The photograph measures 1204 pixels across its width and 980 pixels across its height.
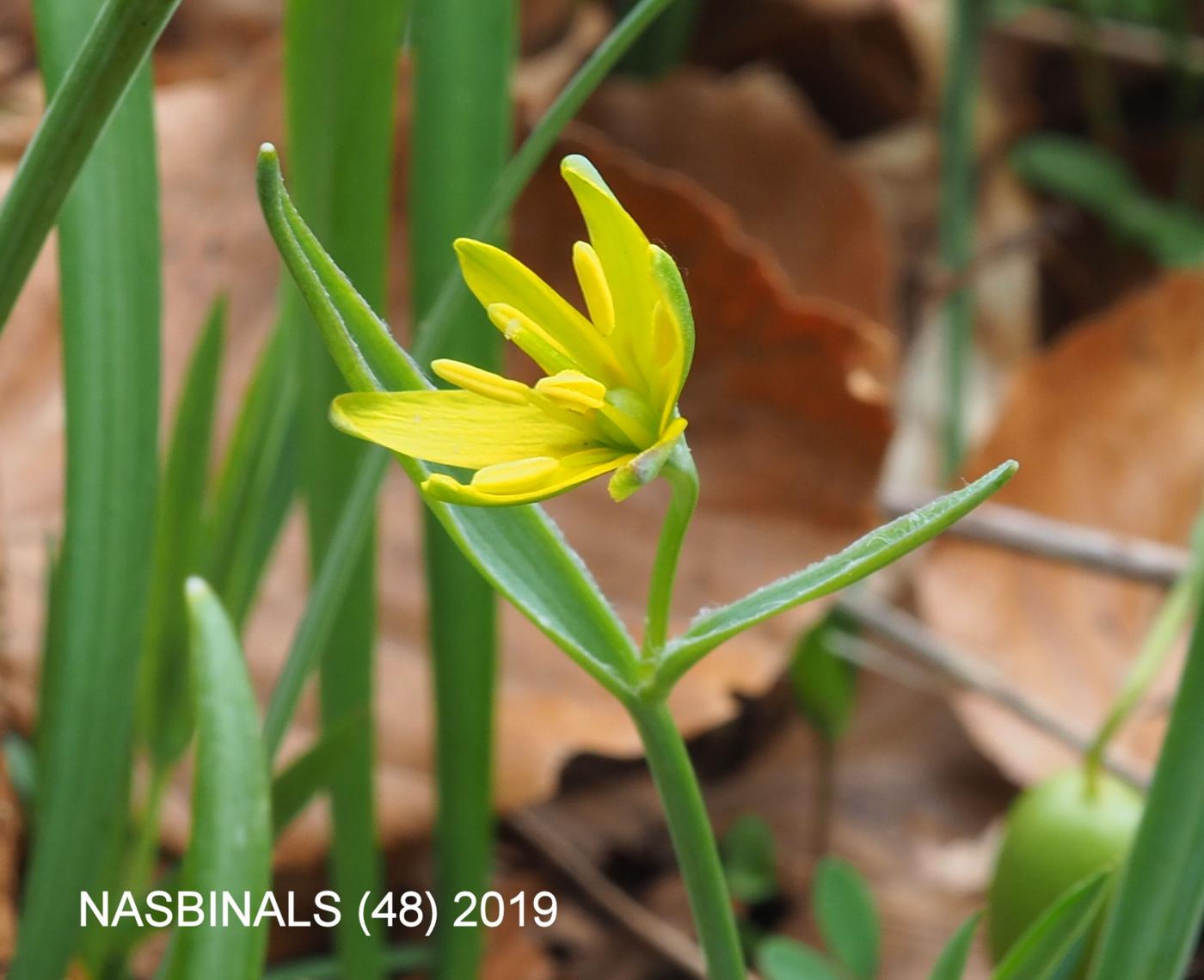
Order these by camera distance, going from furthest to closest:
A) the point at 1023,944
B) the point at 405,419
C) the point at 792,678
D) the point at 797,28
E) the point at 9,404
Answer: the point at 797,28, the point at 9,404, the point at 792,678, the point at 1023,944, the point at 405,419

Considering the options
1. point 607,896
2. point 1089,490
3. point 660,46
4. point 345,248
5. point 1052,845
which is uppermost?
point 660,46

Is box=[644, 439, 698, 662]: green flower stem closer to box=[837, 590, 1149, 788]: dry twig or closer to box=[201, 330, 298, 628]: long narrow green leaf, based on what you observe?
box=[201, 330, 298, 628]: long narrow green leaf

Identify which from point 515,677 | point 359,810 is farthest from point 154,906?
point 515,677

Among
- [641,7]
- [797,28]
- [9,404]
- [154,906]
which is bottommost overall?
[154,906]

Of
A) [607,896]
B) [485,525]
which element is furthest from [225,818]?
[607,896]

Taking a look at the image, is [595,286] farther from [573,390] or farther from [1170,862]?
[1170,862]

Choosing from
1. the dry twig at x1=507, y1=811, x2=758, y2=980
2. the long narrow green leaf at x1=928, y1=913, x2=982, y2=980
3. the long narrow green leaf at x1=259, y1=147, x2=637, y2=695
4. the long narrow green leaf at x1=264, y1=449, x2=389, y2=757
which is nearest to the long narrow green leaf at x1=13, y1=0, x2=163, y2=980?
the long narrow green leaf at x1=264, y1=449, x2=389, y2=757

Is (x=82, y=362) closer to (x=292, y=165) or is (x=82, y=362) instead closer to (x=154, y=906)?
(x=292, y=165)
